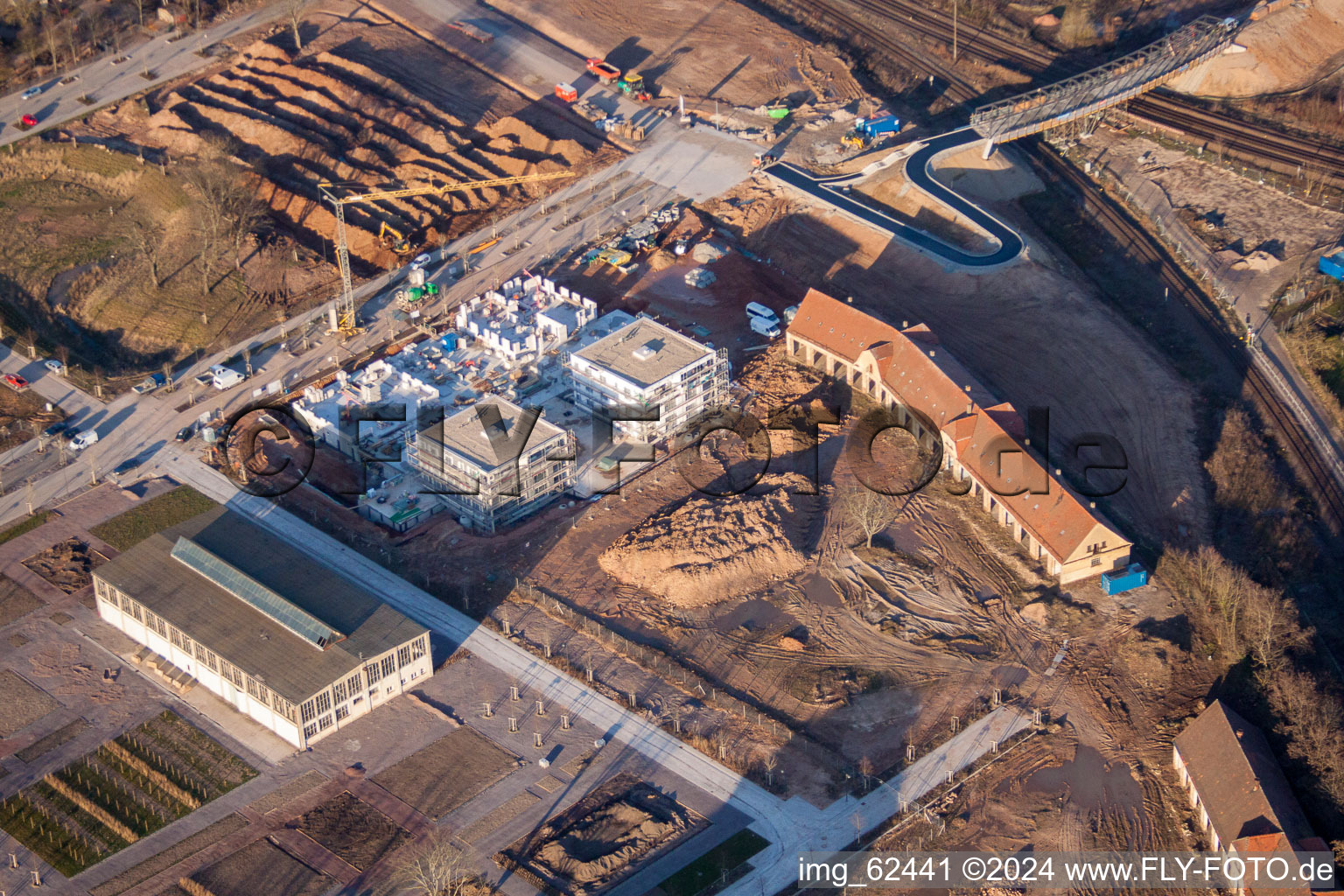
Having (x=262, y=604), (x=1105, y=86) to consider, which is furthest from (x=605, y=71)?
(x=262, y=604)

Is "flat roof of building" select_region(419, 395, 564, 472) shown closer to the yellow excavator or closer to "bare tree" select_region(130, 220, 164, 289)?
the yellow excavator

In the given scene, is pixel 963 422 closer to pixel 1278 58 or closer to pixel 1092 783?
pixel 1092 783

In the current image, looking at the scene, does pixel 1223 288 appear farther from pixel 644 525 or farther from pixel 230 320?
pixel 230 320

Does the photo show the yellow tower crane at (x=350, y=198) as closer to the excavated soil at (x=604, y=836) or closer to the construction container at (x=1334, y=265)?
the excavated soil at (x=604, y=836)

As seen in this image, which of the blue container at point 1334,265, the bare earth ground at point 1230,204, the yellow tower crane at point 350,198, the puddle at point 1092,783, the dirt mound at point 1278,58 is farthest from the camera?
the dirt mound at point 1278,58

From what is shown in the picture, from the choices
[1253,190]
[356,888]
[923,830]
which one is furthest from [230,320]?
[1253,190]

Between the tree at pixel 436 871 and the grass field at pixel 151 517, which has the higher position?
the tree at pixel 436 871

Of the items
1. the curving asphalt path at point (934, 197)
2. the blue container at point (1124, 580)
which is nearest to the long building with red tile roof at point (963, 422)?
the blue container at point (1124, 580)
